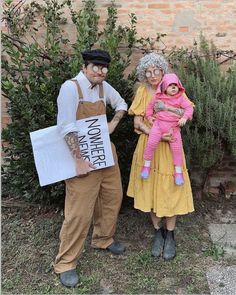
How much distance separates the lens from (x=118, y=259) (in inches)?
157

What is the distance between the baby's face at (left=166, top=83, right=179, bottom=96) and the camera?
3597 millimetres

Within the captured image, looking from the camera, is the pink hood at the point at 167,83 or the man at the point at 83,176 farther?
the pink hood at the point at 167,83

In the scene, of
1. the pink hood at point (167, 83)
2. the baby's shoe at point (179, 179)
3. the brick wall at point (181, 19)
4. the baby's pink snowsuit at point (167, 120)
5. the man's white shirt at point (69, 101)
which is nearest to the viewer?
the man's white shirt at point (69, 101)

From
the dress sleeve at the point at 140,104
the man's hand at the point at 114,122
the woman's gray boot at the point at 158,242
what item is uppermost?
the dress sleeve at the point at 140,104

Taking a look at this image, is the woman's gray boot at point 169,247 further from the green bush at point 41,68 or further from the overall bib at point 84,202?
the green bush at point 41,68

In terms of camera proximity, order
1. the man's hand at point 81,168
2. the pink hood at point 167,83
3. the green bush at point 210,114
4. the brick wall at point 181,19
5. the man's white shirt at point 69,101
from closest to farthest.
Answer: the man's white shirt at point 69,101
the man's hand at point 81,168
the pink hood at point 167,83
the green bush at point 210,114
the brick wall at point 181,19

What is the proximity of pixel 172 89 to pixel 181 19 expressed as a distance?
5.43ft

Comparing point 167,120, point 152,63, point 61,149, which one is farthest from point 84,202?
point 152,63

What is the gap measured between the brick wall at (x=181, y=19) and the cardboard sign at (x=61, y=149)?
73.6 inches

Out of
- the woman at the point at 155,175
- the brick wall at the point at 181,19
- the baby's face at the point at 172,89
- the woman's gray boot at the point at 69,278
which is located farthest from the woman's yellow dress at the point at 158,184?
the brick wall at the point at 181,19

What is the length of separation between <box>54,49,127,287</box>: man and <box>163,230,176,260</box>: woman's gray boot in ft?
1.76

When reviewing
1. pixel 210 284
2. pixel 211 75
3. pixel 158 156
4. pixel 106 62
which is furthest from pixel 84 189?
pixel 211 75

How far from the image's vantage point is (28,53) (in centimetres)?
435

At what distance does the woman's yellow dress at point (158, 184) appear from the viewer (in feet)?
12.5
